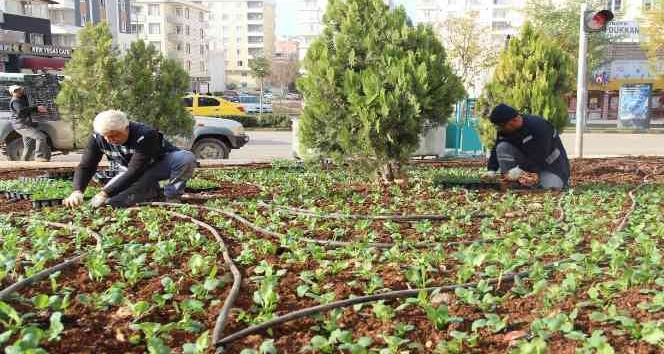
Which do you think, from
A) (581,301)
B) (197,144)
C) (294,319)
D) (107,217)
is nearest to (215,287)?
(294,319)

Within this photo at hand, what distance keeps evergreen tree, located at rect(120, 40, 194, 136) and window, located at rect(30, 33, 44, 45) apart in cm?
3444

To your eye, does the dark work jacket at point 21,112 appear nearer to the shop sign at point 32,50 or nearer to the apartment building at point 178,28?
the shop sign at point 32,50

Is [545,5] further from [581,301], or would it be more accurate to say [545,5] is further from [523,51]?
[581,301]

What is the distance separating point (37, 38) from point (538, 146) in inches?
1608

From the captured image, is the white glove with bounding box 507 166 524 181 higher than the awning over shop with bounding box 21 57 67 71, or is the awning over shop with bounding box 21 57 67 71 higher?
the awning over shop with bounding box 21 57 67 71

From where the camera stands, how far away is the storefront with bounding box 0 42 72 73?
3262cm

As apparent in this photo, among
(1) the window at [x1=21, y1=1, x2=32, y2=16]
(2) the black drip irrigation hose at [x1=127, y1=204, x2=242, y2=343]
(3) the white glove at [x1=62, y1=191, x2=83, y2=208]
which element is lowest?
(2) the black drip irrigation hose at [x1=127, y1=204, x2=242, y2=343]

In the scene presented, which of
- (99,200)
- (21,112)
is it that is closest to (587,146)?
(21,112)

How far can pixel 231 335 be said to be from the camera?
2.77 m

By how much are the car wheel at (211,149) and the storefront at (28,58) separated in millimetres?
21149

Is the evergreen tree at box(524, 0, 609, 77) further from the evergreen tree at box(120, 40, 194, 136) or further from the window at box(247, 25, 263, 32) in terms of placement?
the window at box(247, 25, 263, 32)

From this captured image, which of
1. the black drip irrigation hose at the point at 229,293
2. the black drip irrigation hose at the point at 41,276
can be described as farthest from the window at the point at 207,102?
the black drip irrigation hose at the point at 41,276

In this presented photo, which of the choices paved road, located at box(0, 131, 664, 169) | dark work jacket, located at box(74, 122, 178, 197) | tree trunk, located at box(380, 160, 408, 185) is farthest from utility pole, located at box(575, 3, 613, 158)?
dark work jacket, located at box(74, 122, 178, 197)

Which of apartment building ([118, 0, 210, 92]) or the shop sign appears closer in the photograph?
the shop sign
